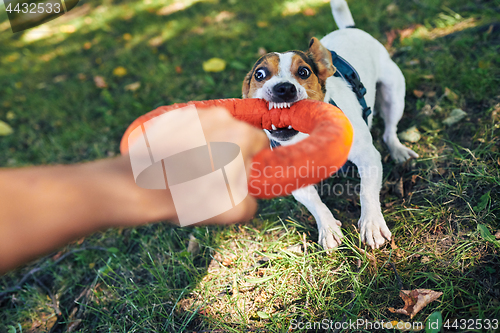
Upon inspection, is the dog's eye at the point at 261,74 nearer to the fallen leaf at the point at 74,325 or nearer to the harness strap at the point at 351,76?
the harness strap at the point at 351,76

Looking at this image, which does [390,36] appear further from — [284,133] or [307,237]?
[307,237]

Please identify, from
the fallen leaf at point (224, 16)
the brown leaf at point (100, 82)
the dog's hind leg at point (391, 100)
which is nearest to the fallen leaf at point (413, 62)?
the dog's hind leg at point (391, 100)

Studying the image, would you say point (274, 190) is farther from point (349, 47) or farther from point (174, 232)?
point (349, 47)

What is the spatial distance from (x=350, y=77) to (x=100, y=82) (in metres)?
4.32

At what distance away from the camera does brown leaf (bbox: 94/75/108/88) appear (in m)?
5.14

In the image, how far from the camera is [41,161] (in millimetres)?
4148

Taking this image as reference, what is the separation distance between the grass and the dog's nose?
3.40 feet

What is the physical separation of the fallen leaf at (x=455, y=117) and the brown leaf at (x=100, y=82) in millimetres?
4895

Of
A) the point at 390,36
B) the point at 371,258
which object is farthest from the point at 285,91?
the point at 390,36

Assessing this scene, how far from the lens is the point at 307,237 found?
7.94 feet

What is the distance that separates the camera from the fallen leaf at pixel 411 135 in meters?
2.90

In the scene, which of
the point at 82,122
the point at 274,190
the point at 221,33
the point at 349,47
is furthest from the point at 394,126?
the point at 82,122

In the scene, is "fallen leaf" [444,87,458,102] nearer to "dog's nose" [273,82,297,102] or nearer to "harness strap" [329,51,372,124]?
"harness strap" [329,51,372,124]

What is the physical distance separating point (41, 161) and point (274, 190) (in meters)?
3.98
